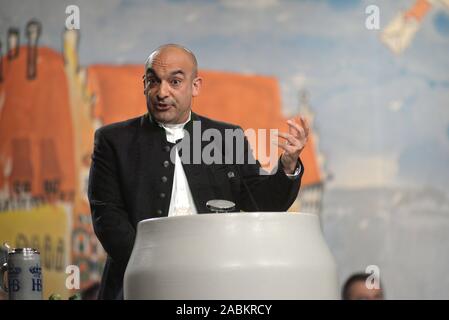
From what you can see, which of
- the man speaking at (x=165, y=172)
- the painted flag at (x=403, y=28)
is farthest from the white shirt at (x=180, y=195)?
the painted flag at (x=403, y=28)

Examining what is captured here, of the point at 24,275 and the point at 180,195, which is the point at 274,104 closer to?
the point at 180,195

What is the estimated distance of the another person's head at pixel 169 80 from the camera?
1.87 m

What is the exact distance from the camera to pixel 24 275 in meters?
1.42

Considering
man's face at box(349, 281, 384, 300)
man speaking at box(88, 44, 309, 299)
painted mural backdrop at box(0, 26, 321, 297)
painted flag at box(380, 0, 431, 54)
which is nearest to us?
man speaking at box(88, 44, 309, 299)

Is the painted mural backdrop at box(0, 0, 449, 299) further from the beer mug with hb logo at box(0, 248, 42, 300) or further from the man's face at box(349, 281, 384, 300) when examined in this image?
the beer mug with hb logo at box(0, 248, 42, 300)

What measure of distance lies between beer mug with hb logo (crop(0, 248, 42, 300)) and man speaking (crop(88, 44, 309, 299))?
1.29ft

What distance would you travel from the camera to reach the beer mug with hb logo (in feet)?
4.63

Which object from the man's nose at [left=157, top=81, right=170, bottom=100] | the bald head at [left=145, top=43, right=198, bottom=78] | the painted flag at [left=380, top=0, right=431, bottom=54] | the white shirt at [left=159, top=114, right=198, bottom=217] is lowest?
the white shirt at [left=159, top=114, right=198, bottom=217]

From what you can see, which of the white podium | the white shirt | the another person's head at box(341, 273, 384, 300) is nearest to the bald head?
the white shirt

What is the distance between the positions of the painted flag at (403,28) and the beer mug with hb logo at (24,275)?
127 inches

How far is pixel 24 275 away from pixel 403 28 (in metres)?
3.31

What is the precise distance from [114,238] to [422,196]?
280cm

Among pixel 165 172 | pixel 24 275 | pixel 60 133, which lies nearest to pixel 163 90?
pixel 165 172

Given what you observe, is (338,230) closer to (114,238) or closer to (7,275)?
(114,238)
